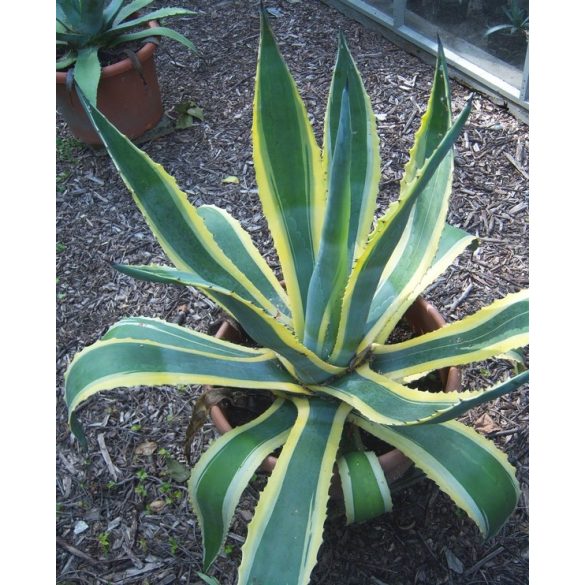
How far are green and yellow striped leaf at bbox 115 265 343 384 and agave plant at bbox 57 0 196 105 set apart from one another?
1.29 m

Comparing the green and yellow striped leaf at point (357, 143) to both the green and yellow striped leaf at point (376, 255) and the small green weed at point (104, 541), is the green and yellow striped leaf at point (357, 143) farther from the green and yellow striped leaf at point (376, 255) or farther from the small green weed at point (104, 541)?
the small green weed at point (104, 541)

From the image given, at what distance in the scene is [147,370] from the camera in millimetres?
1054

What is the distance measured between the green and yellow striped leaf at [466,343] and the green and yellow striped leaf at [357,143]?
215mm

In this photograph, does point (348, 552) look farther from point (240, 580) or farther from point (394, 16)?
point (394, 16)

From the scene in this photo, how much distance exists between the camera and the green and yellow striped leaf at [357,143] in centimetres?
116

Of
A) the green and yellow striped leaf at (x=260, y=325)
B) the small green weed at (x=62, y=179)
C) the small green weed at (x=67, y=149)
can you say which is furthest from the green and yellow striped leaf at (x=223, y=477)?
the small green weed at (x=67, y=149)

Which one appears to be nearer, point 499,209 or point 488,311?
point 488,311

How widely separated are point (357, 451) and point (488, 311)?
37 centimetres

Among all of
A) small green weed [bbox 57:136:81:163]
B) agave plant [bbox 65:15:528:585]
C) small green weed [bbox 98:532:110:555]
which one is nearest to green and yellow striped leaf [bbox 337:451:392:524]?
agave plant [bbox 65:15:528:585]

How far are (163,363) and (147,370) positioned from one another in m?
0.04

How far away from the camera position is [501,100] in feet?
7.61

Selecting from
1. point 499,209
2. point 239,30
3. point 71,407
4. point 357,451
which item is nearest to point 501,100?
point 499,209

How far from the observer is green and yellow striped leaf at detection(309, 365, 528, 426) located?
865 mm

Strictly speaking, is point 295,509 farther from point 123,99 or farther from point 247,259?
point 123,99
